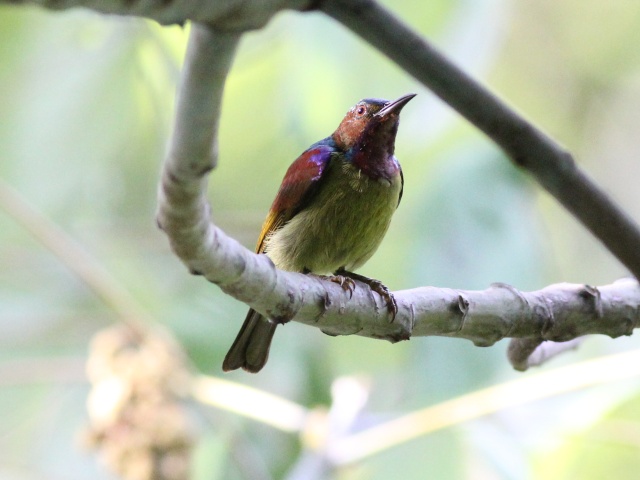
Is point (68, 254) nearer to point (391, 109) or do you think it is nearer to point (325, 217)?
point (325, 217)

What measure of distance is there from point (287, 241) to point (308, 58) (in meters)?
2.31

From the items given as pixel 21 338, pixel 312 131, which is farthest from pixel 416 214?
pixel 21 338

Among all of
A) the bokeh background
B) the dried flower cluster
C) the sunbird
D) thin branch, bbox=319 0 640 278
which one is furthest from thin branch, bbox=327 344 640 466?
thin branch, bbox=319 0 640 278

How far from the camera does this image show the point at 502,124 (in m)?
1.36

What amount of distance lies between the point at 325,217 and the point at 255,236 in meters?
2.01

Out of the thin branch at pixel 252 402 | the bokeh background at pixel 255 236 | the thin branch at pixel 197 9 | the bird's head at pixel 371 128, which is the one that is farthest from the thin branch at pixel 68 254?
the thin branch at pixel 197 9

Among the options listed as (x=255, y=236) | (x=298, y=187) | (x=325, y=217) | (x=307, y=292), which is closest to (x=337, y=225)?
(x=325, y=217)

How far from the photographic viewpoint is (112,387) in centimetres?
387

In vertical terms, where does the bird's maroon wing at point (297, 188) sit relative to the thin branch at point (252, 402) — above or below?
above

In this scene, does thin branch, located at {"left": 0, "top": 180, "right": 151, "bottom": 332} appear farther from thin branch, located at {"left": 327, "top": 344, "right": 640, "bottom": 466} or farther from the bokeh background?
thin branch, located at {"left": 327, "top": 344, "right": 640, "bottom": 466}

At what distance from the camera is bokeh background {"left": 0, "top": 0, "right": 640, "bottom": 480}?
4.72 meters

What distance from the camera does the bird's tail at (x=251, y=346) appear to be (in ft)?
10.9

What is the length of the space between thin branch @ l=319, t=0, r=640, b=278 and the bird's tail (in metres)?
1.89

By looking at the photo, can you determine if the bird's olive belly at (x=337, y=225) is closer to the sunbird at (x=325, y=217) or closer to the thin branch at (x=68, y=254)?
the sunbird at (x=325, y=217)
